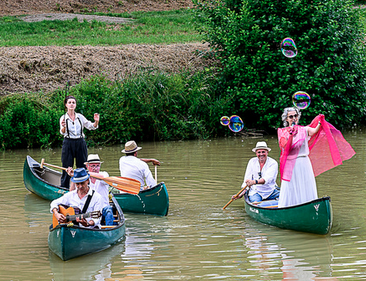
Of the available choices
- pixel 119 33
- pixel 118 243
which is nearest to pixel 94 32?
pixel 119 33

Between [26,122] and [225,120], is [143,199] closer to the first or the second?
[225,120]

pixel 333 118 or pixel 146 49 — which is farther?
pixel 146 49

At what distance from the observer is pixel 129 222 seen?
10.4m

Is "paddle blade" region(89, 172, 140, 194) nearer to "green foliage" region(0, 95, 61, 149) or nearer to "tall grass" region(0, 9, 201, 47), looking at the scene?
"green foliage" region(0, 95, 61, 149)

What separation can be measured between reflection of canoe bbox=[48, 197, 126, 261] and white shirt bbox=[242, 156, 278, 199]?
294 cm

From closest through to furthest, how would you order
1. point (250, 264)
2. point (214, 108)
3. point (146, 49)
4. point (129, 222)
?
1. point (250, 264)
2. point (129, 222)
3. point (214, 108)
4. point (146, 49)

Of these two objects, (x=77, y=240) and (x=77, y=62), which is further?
(x=77, y=62)

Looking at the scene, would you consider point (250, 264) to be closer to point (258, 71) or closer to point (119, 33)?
point (258, 71)

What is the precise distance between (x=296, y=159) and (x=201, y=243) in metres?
1.89

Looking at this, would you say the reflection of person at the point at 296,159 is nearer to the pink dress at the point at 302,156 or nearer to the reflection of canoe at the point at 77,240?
the pink dress at the point at 302,156

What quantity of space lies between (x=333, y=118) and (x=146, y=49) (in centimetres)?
873

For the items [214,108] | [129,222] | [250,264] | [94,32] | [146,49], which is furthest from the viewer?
[94,32]

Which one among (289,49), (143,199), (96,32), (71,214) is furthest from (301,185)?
(96,32)

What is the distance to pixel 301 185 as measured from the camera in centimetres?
902
